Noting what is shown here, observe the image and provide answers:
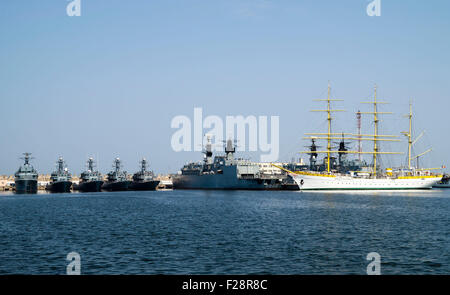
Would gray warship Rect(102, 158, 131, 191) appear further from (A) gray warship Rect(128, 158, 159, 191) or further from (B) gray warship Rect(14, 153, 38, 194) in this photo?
(B) gray warship Rect(14, 153, 38, 194)

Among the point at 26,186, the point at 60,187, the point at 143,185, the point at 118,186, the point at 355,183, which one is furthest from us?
the point at 118,186

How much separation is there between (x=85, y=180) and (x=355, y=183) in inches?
4229

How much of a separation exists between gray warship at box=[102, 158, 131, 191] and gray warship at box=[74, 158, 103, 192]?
14.8 ft

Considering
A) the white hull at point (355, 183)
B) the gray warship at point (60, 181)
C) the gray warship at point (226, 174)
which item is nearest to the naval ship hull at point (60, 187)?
the gray warship at point (60, 181)

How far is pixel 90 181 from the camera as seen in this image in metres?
182

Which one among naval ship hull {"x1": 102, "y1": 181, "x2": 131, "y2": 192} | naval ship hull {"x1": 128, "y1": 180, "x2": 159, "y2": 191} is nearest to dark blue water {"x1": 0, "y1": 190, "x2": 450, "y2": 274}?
naval ship hull {"x1": 128, "y1": 180, "x2": 159, "y2": 191}

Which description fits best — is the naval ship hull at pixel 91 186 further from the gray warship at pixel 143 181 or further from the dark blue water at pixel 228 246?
the dark blue water at pixel 228 246

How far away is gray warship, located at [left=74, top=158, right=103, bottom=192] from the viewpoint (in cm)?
18138

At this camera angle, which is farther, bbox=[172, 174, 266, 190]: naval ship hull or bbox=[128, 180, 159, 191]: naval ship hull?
bbox=[128, 180, 159, 191]: naval ship hull

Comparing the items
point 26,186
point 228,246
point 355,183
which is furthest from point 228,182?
point 228,246

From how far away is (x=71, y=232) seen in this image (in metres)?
39.2

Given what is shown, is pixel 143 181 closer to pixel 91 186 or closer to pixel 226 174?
pixel 91 186

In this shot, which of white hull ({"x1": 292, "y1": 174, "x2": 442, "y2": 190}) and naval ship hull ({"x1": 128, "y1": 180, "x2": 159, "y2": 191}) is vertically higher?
white hull ({"x1": 292, "y1": 174, "x2": 442, "y2": 190})
